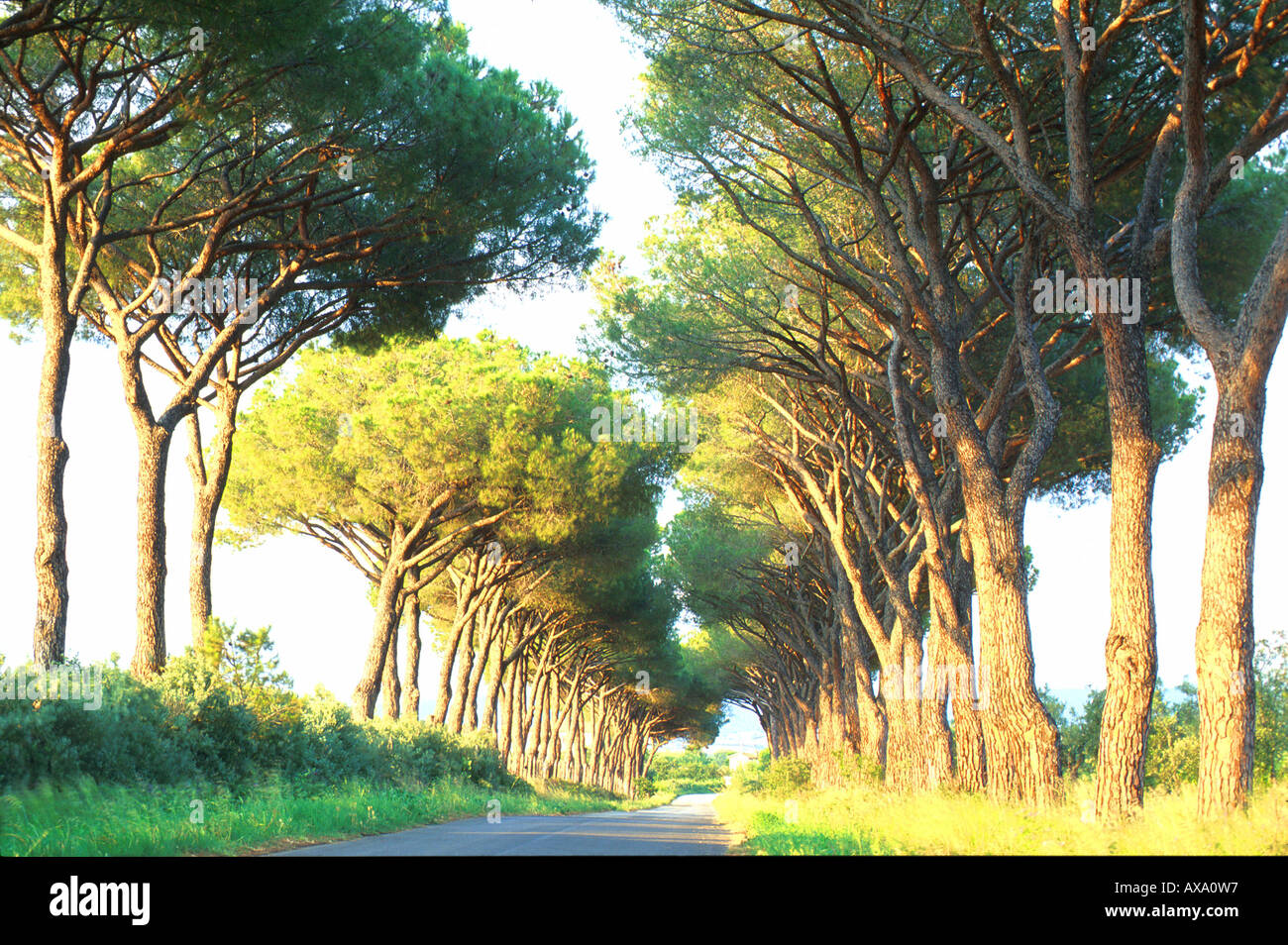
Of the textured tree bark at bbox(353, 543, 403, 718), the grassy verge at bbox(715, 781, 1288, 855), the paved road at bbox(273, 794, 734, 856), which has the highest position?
the textured tree bark at bbox(353, 543, 403, 718)

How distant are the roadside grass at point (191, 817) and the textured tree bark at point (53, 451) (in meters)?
2.11

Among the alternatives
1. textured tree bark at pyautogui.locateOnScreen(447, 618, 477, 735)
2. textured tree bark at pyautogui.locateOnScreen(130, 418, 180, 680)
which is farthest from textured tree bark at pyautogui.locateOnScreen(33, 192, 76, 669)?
textured tree bark at pyautogui.locateOnScreen(447, 618, 477, 735)

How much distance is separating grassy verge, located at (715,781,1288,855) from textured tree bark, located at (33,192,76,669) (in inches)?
305

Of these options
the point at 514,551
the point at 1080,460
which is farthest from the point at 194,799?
the point at 514,551

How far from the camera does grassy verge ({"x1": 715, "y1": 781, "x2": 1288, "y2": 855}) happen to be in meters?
7.55

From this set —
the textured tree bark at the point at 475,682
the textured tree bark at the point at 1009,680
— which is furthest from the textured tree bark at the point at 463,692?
the textured tree bark at the point at 1009,680

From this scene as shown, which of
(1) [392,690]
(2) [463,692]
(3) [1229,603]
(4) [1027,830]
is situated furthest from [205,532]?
(2) [463,692]

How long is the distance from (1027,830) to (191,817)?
7.17m

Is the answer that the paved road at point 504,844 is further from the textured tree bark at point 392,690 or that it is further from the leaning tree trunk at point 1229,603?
the textured tree bark at point 392,690

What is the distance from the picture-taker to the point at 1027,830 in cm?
868

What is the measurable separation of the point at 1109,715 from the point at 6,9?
13618 mm

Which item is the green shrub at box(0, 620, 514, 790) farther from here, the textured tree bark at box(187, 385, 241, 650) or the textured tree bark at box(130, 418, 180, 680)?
the textured tree bark at box(187, 385, 241, 650)
